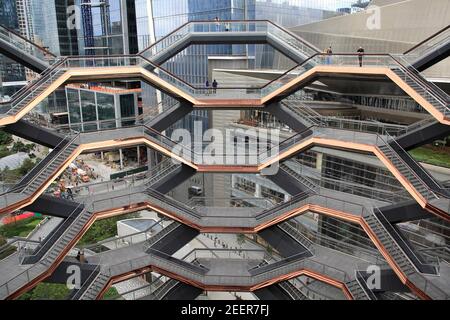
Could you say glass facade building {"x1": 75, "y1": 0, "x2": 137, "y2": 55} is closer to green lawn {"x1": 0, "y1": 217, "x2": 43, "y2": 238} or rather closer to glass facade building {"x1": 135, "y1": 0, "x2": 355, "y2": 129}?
glass facade building {"x1": 135, "y1": 0, "x2": 355, "y2": 129}

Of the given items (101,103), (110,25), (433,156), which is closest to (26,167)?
(101,103)

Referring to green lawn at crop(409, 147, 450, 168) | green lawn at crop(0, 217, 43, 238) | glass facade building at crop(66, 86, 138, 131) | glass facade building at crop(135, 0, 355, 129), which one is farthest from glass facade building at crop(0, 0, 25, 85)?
green lawn at crop(409, 147, 450, 168)

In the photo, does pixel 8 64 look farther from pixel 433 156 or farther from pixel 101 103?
pixel 433 156

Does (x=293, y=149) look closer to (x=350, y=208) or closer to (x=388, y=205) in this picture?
(x=350, y=208)

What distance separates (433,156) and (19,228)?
42.1 meters

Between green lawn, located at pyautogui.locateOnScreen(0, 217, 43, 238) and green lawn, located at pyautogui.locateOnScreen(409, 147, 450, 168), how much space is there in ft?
129

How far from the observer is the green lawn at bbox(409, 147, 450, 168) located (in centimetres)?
2273

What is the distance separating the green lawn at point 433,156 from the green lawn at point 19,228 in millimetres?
39292

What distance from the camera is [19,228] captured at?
43.6 meters

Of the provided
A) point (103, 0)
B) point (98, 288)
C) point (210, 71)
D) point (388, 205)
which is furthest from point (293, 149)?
point (103, 0)

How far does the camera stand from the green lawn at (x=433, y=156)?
74.6 feet

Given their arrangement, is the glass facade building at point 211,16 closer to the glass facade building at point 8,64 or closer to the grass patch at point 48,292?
the grass patch at point 48,292

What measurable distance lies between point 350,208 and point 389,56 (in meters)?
7.97

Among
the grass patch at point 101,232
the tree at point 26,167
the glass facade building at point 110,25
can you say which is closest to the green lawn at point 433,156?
the grass patch at point 101,232
